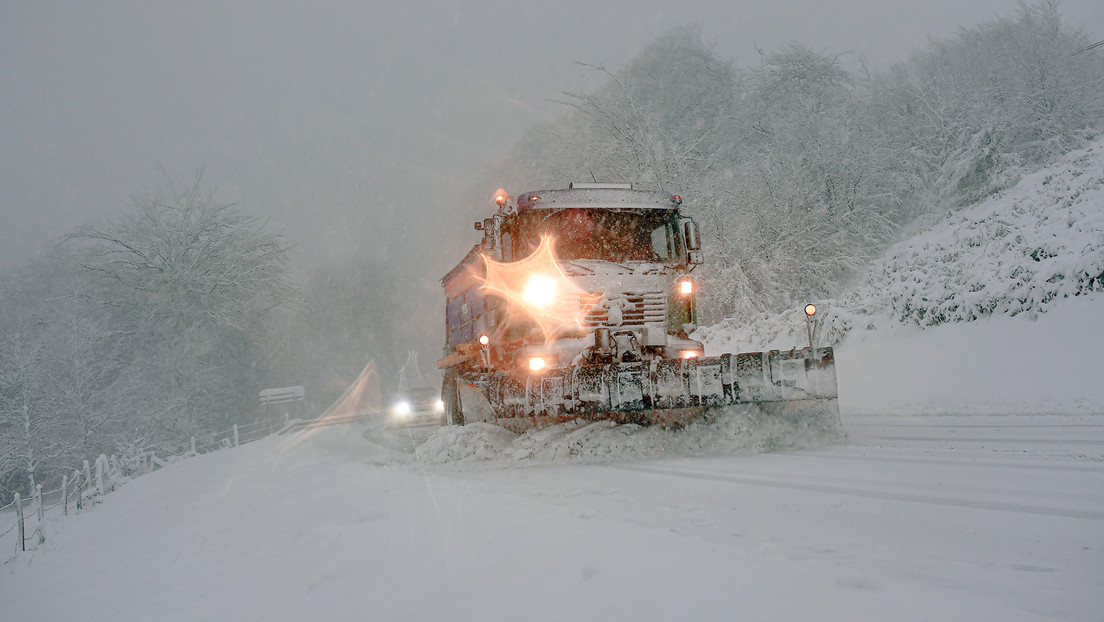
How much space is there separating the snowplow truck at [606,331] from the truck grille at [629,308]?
0.02 meters

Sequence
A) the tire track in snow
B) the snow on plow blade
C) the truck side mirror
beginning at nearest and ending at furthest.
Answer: the tire track in snow < the snow on plow blade < the truck side mirror

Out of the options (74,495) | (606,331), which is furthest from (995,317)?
(74,495)

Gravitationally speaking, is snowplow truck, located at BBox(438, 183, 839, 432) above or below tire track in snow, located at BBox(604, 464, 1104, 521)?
above

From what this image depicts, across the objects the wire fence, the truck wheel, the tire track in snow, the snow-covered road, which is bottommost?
the wire fence

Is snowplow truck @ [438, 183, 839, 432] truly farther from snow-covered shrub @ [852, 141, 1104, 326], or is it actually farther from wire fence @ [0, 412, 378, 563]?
wire fence @ [0, 412, 378, 563]

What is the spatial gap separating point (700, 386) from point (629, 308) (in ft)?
5.54

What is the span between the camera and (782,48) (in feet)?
83.6

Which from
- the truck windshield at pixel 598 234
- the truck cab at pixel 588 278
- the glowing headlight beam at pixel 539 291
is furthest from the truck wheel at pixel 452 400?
the truck windshield at pixel 598 234

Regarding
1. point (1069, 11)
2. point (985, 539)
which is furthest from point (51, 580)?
point (1069, 11)

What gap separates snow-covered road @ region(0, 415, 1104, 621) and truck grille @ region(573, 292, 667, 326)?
2071 mm

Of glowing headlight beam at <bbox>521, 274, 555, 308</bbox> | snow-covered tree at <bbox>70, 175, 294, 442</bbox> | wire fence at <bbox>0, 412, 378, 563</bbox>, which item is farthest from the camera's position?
snow-covered tree at <bbox>70, 175, 294, 442</bbox>

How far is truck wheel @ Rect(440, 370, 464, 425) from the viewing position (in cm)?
1161

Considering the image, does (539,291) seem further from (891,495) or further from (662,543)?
(662,543)

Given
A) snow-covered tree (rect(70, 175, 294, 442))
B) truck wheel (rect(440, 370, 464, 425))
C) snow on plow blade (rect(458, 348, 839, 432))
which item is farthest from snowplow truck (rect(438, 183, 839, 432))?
snow-covered tree (rect(70, 175, 294, 442))
